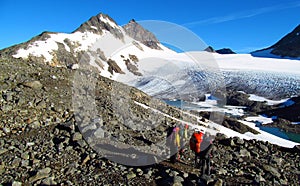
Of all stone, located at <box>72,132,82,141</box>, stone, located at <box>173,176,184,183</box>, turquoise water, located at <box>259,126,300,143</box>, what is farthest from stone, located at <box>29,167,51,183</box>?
turquoise water, located at <box>259,126,300,143</box>

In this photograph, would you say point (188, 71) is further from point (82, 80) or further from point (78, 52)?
point (82, 80)

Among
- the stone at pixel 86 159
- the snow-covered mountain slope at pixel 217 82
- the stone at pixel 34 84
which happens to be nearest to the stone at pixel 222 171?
the stone at pixel 86 159

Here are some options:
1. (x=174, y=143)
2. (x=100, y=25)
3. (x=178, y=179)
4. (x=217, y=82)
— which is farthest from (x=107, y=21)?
(x=178, y=179)

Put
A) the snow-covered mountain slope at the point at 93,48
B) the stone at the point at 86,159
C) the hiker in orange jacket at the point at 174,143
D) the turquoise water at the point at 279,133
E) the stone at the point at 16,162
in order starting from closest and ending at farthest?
1. the stone at the point at 16,162
2. the stone at the point at 86,159
3. the hiker in orange jacket at the point at 174,143
4. the turquoise water at the point at 279,133
5. the snow-covered mountain slope at the point at 93,48

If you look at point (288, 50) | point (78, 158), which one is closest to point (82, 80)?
point (78, 158)

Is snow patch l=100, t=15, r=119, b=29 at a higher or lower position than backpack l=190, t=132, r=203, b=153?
higher

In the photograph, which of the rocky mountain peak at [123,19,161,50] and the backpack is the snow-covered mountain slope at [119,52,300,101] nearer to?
the rocky mountain peak at [123,19,161,50]

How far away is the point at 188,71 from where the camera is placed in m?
59.2

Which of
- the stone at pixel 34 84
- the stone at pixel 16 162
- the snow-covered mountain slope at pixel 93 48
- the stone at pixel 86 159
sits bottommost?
the stone at pixel 86 159

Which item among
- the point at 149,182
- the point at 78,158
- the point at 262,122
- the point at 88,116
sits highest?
the point at 88,116

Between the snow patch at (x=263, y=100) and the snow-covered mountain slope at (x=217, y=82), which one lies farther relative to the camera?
the snow-covered mountain slope at (x=217, y=82)

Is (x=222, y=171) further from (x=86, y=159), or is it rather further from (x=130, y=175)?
(x=86, y=159)

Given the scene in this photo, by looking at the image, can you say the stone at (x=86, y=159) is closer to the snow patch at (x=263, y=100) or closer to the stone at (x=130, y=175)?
the stone at (x=130, y=175)

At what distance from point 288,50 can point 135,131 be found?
101152 millimetres
